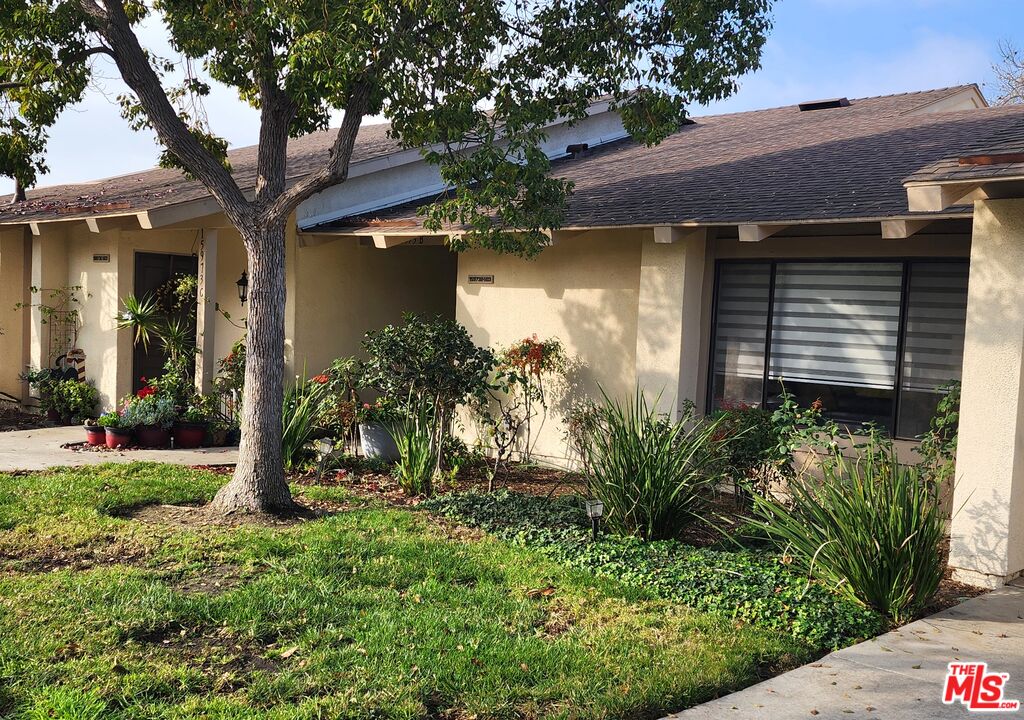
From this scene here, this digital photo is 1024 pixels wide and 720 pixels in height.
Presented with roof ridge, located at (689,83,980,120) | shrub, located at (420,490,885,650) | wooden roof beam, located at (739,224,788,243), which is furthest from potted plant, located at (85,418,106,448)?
roof ridge, located at (689,83,980,120)

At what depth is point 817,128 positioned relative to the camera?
13.4 meters

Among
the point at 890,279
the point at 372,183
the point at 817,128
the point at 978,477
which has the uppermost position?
the point at 817,128

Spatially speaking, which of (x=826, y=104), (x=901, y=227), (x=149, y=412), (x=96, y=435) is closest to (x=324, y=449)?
(x=149, y=412)

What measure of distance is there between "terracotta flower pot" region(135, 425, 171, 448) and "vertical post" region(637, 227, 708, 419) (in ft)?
19.7

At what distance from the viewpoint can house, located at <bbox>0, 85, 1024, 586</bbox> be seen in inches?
264

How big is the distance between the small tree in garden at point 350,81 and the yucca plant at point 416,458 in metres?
1.51

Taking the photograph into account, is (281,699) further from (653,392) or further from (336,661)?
(653,392)

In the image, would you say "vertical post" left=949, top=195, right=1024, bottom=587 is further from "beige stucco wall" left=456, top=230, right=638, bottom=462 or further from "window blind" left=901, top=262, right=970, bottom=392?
"beige stucco wall" left=456, top=230, right=638, bottom=462

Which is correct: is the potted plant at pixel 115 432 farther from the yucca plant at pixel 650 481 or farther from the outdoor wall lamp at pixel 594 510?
the outdoor wall lamp at pixel 594 510

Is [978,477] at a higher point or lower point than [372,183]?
lower

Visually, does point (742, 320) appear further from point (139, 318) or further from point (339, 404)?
point (139, 318)

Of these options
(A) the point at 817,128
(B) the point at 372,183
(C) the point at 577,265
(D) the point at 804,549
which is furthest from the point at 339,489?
(A) the point at 817,128

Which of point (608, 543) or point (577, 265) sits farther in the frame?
point (577, 265)

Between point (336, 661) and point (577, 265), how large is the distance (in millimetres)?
6994
